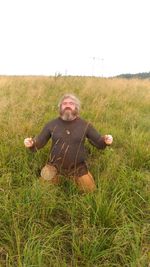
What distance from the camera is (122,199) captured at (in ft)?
10.3

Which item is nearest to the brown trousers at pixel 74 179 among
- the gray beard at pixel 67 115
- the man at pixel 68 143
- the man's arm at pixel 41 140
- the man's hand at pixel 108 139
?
the man at pixel 68 143

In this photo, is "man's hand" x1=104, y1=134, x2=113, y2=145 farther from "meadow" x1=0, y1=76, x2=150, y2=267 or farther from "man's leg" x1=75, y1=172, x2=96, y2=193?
"man's leg" x1=75, y1=172, x2=96, y2=193

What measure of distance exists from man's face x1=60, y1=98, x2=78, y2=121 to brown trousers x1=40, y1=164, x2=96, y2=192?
601 mm

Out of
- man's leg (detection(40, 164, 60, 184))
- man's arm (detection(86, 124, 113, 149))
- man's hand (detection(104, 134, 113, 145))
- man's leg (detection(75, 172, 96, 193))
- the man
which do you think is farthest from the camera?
man's arm (detection(86, 124, 113, 149))

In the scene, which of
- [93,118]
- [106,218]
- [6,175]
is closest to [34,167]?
[6,175]

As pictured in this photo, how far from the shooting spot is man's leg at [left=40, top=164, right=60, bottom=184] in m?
3.48

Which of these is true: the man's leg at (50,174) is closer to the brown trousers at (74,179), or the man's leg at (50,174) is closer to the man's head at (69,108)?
the brown trousers at (74,179)

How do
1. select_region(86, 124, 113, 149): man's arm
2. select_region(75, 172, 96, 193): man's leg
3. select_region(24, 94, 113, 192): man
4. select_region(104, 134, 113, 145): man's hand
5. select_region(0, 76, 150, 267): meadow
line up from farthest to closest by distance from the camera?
select_region(86, 124, 113, 149): man's arm, select_region(104, 134, 113, 145): man's hand, select_region(24, 94, 113, 192): man, select_region(75, 172, 96, 193): man's leg, select_region(0, 76, 150, 267): meadow

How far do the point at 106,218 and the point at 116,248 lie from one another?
11.1 inches

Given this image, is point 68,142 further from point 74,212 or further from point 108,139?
point 74,212

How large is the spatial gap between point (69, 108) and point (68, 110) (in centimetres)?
3

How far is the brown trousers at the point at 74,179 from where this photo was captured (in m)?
3.38

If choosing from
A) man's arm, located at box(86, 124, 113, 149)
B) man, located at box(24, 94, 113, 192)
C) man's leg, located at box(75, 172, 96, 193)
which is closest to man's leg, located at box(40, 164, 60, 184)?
man, located at box(24, 94, 113, 192)

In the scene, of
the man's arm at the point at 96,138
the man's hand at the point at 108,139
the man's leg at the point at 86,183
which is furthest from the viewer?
the man's arm at the point at 96,138
